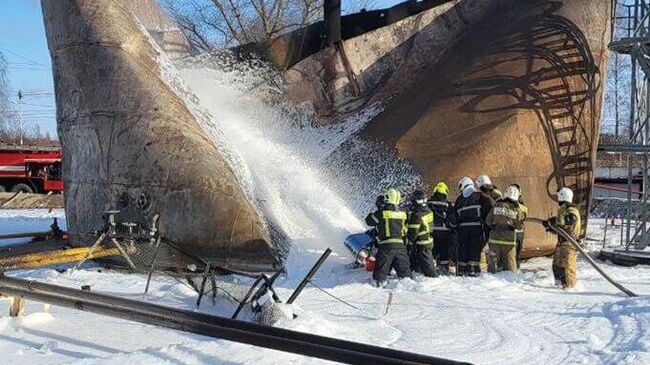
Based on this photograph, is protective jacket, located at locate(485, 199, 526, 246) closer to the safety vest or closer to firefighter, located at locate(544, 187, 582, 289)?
firefighter, located at locate(544, 187, 582, 289)

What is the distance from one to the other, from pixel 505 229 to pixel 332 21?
28.0 feet

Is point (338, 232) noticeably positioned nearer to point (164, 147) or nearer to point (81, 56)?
point (164, 147)

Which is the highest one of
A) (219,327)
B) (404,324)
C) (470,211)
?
(470,211)

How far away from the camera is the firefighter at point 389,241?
30.0 ft

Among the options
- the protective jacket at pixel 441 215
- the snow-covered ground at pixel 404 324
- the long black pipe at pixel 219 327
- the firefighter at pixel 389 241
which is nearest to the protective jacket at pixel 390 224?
the firefighter at pixel 389 241

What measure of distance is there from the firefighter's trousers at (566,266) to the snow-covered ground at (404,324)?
9.7 inches

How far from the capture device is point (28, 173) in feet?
99.7

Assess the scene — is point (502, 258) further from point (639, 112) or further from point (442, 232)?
point (639, 112)

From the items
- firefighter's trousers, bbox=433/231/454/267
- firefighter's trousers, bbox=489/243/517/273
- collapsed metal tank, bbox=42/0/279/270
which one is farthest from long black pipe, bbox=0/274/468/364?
firefighter's trousers, bbox=433/231/454/267

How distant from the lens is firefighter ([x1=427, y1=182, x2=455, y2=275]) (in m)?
10.7

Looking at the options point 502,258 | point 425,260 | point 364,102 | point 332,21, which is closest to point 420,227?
point 425,260

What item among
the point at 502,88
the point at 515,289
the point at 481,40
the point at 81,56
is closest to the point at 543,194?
the point at 502,88

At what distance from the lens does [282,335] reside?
4277mm

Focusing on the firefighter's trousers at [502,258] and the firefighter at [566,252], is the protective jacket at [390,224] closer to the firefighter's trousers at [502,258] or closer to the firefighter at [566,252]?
the firefighter's trousers at [502,258]
